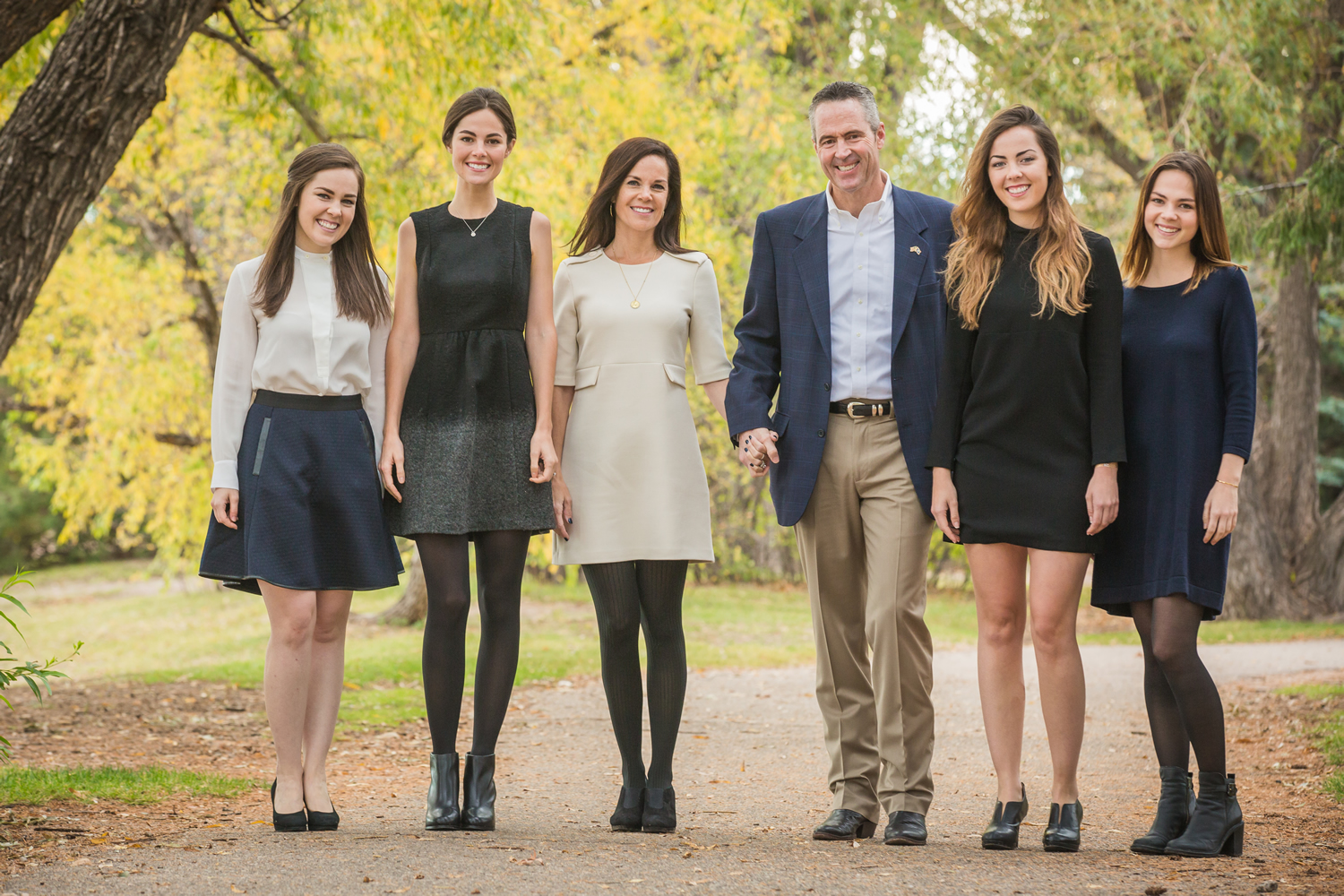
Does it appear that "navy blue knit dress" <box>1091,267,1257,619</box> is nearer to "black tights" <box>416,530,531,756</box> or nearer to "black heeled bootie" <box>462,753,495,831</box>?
"black tights" <box>416,530,531,756</box>

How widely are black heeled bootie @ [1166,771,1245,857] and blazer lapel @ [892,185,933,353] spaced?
1.61m

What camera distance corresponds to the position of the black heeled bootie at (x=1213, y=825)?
3.52 metres

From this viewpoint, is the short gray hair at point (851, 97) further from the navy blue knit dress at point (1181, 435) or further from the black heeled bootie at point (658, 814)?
the black heeled bootie at point (658, 814)

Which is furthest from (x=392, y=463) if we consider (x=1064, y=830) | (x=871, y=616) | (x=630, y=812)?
(x=1064, y=830)

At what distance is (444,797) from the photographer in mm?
3771

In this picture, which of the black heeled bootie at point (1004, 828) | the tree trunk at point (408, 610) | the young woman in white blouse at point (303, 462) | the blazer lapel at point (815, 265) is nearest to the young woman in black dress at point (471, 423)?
the young woman in white blouse at point (303, 462)

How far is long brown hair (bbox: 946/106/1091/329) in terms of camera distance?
142 inches

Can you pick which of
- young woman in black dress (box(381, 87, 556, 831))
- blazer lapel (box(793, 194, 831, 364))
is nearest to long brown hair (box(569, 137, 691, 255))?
young woman in black dress (box(381, 87, 556, 831))

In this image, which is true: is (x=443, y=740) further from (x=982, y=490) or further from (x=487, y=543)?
(x=982, y=490)

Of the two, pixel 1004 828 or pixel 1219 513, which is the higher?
pixel 1219 513

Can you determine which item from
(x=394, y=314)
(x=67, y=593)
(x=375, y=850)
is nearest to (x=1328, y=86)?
(x=394, y=314)

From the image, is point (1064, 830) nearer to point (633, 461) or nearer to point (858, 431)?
point (858, 431)

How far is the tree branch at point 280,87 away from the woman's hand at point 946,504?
16.7 feet

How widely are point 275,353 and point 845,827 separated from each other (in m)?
2.31
